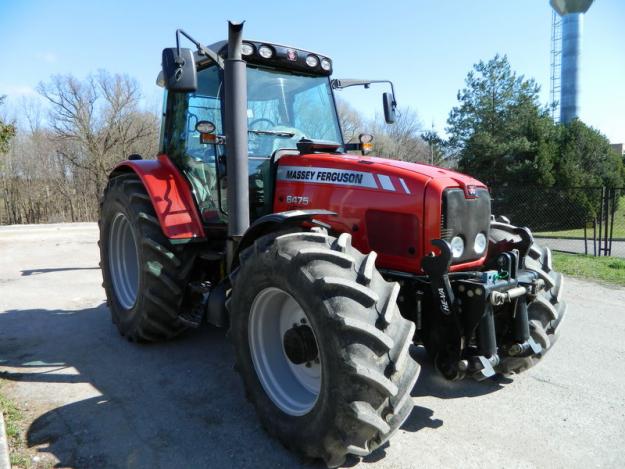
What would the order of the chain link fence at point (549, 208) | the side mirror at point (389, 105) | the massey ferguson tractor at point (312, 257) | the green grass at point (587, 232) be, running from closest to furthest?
the massey ferguson tractor at point (312, 257)
the side mirror at point (389, 105)
the green grass at point (587, 232)
the chain link fence at point (549, 208)

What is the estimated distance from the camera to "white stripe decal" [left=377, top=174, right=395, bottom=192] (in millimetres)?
3100

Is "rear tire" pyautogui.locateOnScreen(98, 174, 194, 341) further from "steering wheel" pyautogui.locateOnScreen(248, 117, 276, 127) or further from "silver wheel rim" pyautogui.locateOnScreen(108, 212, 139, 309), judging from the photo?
"steering wheel" pyautogui.locateOnScreen(248, 117, 276, 127)

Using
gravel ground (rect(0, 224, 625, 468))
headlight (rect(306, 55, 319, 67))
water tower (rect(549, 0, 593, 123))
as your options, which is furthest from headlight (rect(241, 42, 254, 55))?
water tower (rect(549, 0, 593, 123))

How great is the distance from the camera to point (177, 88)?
3.17m

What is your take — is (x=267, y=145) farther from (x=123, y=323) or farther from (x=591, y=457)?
(x=591, y=457)

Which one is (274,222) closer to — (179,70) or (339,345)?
(339,345)

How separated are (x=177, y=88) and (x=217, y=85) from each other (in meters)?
0.93

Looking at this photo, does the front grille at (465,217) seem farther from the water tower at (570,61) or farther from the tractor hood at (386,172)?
the water tower at (570,61)

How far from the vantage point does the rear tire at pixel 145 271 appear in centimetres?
404

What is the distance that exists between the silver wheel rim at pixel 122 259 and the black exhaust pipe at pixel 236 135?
199cm

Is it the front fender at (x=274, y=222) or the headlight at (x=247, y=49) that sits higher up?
the headlight at (x=247, y=49)

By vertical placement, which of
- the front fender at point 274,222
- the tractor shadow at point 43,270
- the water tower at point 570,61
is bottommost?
the tractor shadow at point 43,270

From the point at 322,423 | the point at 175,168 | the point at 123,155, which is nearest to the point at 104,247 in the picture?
the point at 175,168

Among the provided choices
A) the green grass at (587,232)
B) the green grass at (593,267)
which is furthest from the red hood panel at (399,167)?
the green grass at (587,232)
